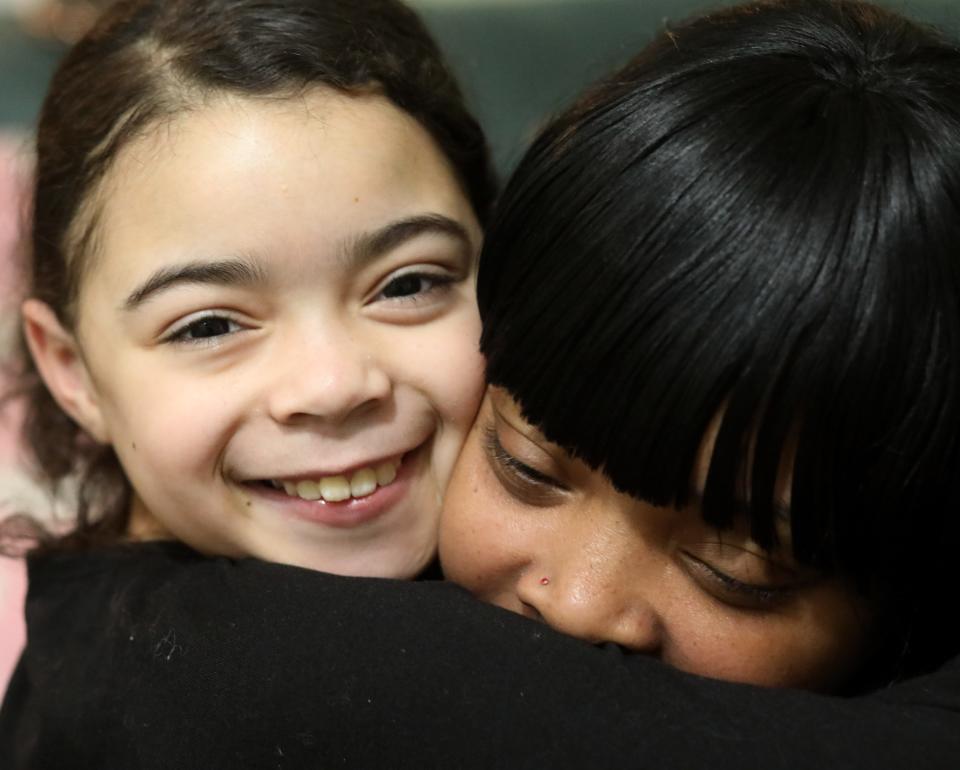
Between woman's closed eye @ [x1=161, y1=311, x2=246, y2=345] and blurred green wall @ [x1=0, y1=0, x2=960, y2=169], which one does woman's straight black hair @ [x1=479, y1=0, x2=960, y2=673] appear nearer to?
woman's closed eye @ [x1=161, y1=311, x2=246, y2=345]

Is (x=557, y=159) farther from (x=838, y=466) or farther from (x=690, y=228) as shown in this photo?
(x=838, y=466)

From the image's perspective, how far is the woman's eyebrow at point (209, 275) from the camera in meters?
1.03

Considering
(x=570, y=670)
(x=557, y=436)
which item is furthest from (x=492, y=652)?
(x=557, y=436)

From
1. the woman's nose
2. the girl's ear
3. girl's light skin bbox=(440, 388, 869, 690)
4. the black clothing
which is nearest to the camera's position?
the black clothing

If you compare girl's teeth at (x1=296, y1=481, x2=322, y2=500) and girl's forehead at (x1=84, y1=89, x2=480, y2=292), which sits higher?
girl's forehead at (x1=84, y1=89, x2=480, y2=292)

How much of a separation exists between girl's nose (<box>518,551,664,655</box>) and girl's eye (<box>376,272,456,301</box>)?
0.29 meters

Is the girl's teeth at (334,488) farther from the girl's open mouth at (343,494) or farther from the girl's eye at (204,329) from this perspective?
the girl's eye at (204,329)

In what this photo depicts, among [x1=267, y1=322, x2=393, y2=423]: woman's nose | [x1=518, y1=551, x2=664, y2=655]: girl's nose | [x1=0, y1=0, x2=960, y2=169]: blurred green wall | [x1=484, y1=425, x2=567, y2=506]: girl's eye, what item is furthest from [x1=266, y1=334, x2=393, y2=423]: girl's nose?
[x1=0, y1=0, x2=960, y2=169]: blurred green wall

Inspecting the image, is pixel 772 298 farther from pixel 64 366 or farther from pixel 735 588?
pixel 64 366

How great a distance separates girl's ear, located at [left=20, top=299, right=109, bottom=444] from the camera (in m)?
1.22

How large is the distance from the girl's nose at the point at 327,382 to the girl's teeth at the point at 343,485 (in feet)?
0.22

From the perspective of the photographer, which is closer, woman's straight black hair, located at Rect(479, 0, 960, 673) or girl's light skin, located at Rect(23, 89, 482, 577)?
woman's straight black hair, located at Rect(479, 0, 960, 673)

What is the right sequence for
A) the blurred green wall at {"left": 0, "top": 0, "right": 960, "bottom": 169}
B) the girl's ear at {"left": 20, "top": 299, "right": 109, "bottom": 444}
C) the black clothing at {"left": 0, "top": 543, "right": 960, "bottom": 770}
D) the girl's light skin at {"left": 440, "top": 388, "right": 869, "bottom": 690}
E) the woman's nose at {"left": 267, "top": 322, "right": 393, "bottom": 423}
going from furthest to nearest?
1. the blurred green wall at {"left": 0, "top": 0, "right": 960, "bottom": 169}
2. the girl's ear at {"left": 20, "top": 299, "right": 109, "bottom": 444}
3. the woman's nose at {"left": 267, "top": 322, "right": 393, "bottom": 423}
4. the girl's light skin at {"left": 440, "top": 388, "right": 869, "bottom": 690}
5. the black clothing at {"left": 0, "top": 543, "right": 960, "bottom": 770}

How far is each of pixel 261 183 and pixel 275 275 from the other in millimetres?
72
